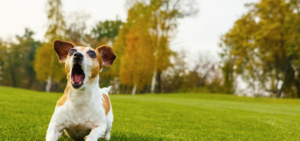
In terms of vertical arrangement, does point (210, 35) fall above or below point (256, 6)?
below

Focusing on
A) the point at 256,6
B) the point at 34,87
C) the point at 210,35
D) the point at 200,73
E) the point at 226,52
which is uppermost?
the point at 256,6

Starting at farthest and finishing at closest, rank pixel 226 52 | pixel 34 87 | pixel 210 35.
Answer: pixel 34 87 < pixel 210 35 < pixel 226 52

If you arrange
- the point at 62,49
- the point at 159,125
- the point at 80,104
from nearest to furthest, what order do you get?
the point at 80,104
the point at 62,49
the point at 159,125

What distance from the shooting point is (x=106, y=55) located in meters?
3.44

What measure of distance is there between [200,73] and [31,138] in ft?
149

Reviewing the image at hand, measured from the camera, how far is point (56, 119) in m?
2.96

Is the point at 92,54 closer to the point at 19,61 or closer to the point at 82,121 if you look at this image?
the point at 82,121

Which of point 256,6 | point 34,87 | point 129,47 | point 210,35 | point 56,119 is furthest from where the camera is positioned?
point 34,87

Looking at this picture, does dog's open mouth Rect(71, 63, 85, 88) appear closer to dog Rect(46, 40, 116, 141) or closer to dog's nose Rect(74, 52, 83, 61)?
dog Rect(46, 40, 116, 141)

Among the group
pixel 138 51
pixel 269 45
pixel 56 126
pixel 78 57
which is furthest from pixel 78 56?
pixel 269 45

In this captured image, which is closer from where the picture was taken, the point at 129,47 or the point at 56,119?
the point at 56,119

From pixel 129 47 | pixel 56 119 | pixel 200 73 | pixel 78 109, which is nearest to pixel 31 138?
pixel 56 119

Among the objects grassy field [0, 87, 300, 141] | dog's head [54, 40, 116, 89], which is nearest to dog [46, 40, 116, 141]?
dog's head [54, 40, 116, 89]

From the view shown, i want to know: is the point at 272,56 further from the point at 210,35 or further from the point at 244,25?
the point at 210,35
